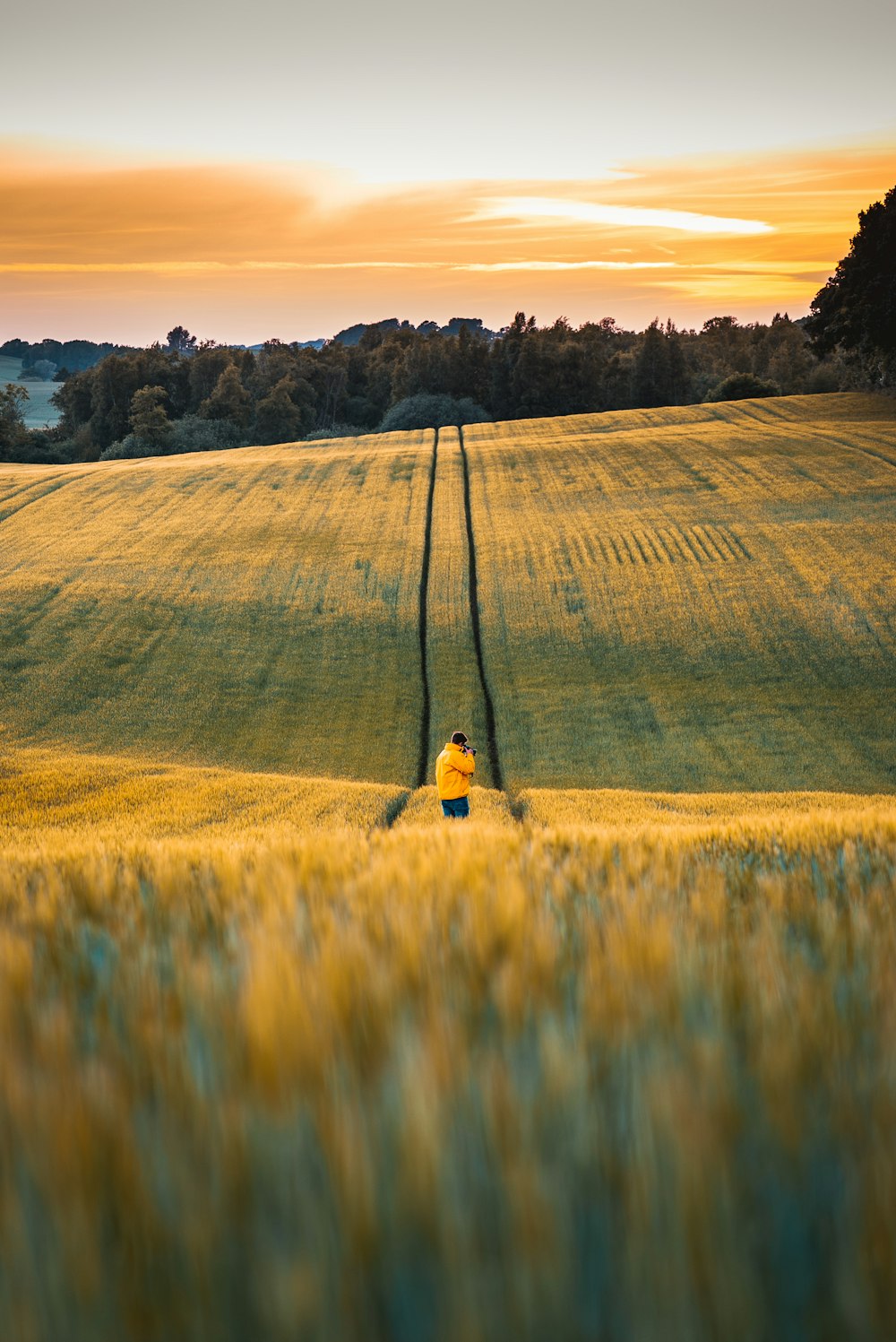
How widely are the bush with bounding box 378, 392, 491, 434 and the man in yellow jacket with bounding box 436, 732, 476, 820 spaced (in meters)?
91.7

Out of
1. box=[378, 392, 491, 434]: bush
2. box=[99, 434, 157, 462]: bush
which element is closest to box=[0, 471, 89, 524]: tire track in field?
box=[99, 434, 157, 462]: bush

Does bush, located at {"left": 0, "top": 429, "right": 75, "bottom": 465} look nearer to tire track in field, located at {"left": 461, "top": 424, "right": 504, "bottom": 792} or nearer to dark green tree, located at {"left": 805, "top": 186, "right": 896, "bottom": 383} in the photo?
tire track in field, located at {"left": 461, "top": 424, "right": 504, "bottom": 792}

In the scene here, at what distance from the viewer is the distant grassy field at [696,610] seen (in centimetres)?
3006

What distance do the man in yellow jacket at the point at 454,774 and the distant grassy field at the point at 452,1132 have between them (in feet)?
51.0

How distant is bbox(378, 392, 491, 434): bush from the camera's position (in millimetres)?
105875

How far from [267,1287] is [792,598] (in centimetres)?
4260

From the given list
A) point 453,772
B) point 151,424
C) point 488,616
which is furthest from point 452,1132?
point 151,424

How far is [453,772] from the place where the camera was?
17.8 metres

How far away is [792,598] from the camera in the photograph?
1590 inches

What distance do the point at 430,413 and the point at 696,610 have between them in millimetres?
72853

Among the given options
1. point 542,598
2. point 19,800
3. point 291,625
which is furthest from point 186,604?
point 19,800

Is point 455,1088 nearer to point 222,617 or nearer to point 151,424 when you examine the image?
point 222,617

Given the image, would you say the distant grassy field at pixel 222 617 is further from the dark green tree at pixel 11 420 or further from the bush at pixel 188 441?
the dark green tree at pixel 11 420

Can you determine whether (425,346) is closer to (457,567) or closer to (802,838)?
(457,567)
